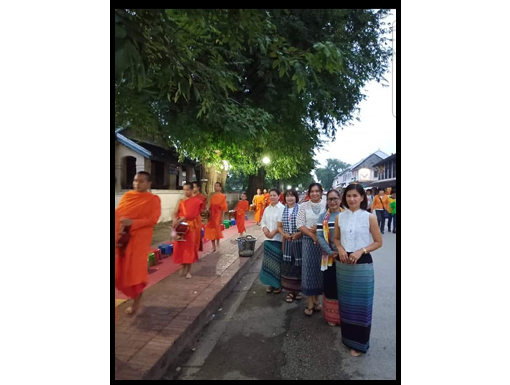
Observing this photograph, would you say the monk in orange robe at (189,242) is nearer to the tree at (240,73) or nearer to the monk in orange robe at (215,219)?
the tree at (240,73)

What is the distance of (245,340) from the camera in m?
2.91

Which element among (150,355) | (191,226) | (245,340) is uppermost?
(191,226)

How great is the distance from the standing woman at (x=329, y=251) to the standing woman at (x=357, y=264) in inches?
13.5

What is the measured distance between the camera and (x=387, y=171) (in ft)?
6.98

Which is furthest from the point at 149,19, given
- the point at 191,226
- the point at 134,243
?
the point at 191,226

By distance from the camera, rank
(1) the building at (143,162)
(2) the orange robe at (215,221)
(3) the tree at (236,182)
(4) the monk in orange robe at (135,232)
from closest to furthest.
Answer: (1) the building at (143,162) < (4) the monk in orange robe at (135,232) < (2) the orange robe at (215,221) < (3) the tree at (236,182)

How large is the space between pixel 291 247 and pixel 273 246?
359mm

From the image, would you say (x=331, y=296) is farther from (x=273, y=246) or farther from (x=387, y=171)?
(x=387, y=171)

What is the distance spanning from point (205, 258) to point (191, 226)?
159 centimetres

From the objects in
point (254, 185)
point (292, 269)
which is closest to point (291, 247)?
point (292, 269)

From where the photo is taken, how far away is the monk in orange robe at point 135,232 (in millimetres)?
2158

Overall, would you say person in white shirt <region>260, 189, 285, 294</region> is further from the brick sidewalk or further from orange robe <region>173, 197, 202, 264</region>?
orange robe <region>173, 197, 202, 264</region>

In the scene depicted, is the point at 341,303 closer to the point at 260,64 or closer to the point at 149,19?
the point at 260,64

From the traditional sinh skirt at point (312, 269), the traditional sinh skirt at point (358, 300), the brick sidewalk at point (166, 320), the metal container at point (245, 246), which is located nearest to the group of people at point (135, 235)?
the brick sidewalk at point (166, 320)
